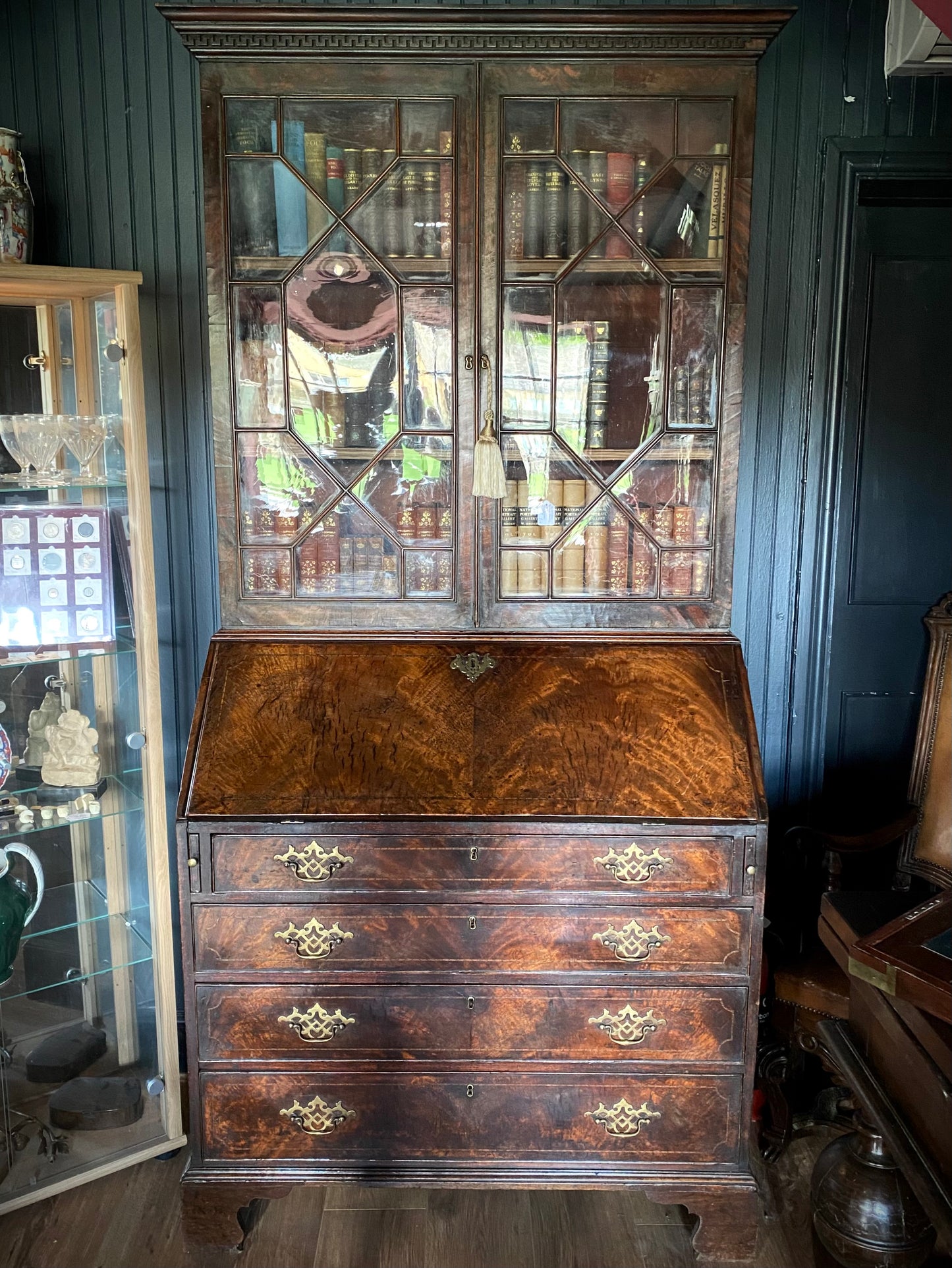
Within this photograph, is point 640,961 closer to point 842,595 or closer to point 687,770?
point 687,770

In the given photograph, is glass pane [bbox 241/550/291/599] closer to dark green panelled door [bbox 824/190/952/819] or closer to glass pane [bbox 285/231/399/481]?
glass pane [bbox 285/231/399/481]

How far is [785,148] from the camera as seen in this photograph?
2506mm

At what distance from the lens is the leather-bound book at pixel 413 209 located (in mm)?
2182

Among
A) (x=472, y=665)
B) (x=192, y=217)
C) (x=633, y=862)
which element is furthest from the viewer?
(x=192, y=217)

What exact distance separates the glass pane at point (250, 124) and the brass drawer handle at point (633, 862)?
1.68 metres

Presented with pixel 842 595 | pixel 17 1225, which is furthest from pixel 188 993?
pixel 842 595

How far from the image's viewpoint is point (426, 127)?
2.16 metres

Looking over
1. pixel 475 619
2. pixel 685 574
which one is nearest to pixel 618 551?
pixel 685 574

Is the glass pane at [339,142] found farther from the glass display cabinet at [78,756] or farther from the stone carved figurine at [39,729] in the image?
the stone carved figurine at [39,729]

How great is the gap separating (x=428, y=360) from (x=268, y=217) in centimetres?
46

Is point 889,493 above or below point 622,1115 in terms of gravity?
above

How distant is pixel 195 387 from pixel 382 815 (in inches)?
50.6

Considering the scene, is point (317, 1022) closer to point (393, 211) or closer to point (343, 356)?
point (343, 356)

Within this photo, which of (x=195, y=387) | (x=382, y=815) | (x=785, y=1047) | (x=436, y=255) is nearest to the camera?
(x=382, y=815)
